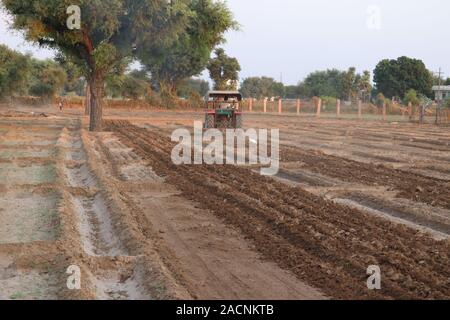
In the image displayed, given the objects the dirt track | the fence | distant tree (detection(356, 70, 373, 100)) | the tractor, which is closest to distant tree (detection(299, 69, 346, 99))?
distant tree (detection(356, 70, 373, 100))

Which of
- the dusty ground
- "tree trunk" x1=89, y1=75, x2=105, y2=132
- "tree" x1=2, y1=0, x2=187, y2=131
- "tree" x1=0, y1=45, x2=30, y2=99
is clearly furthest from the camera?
"tree" x1=0, y1=45, x2=30, y2=99

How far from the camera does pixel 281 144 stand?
84.3ft

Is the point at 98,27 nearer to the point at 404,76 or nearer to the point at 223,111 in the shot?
the point at 223,111

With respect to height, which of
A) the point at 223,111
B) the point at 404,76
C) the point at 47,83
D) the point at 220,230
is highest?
the point at 404,76

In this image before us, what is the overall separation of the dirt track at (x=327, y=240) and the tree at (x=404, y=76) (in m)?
87.5

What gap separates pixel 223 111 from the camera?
31047 mm

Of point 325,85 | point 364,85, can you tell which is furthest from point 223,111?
point 325,85

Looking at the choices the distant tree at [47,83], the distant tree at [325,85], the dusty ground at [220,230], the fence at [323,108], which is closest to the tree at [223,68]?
the fence at [323,108]

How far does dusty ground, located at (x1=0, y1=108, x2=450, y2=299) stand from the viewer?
266 inches

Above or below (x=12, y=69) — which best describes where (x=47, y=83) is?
below

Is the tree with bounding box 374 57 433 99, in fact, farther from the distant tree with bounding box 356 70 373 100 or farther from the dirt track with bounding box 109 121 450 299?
the dirt track with bounding box 109 121 450 299

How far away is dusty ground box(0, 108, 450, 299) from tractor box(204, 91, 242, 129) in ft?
43.6

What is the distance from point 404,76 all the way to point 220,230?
301ft

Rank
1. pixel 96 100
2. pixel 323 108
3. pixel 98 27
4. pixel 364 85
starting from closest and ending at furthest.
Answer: pixel 98 27, pixel 96 100, pixel 323 108, pixel 364 85
